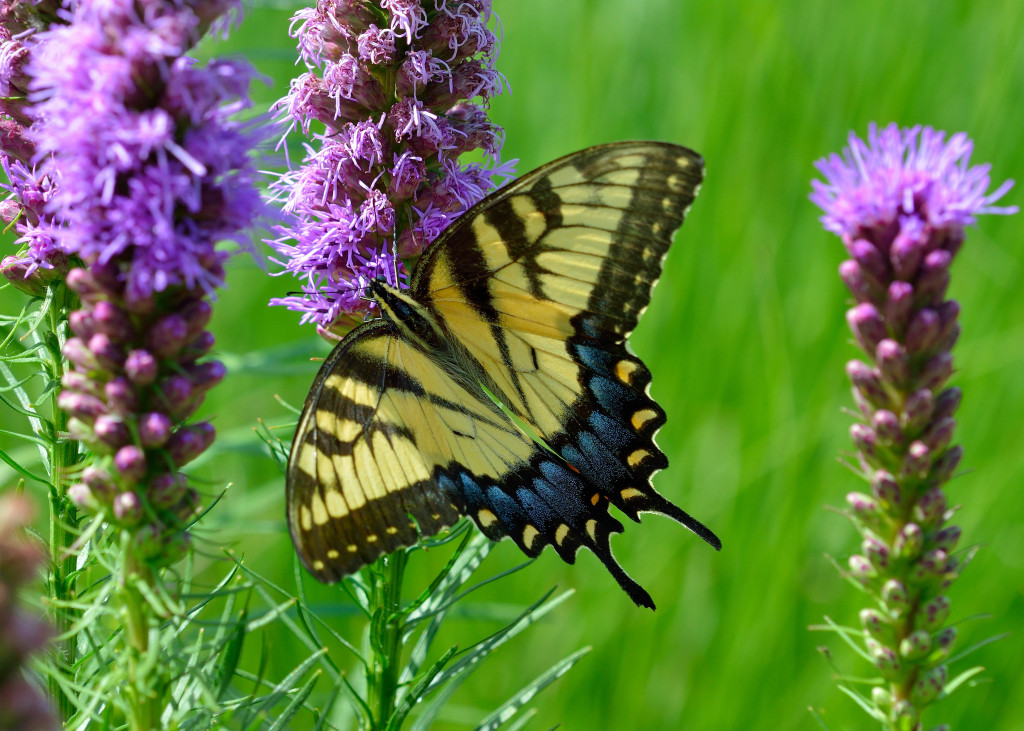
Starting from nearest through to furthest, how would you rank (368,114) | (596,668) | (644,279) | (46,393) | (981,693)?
1. (46,393)
2. (368,114)
3. (644,279)
4. (981,693)
5. (596,668)

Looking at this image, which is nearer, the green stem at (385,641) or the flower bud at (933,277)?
the flower bud at (933,277)

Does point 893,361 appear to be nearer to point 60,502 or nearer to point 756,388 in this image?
point 60,502

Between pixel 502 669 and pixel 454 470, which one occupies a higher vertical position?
pixel 454 470

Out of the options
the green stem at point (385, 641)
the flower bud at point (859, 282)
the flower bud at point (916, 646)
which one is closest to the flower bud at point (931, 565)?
the flower bud at point (916, 646)

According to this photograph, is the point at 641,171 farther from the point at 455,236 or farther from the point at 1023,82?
the point at 1023,82

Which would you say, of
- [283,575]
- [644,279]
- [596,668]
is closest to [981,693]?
[596,668]

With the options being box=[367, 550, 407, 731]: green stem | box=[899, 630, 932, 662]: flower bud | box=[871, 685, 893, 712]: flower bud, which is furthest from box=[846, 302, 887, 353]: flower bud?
box=[367, 550, 407, 731]: green stem

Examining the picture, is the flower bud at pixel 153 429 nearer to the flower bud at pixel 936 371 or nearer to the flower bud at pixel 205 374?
the flower bud at pixel 205 374
